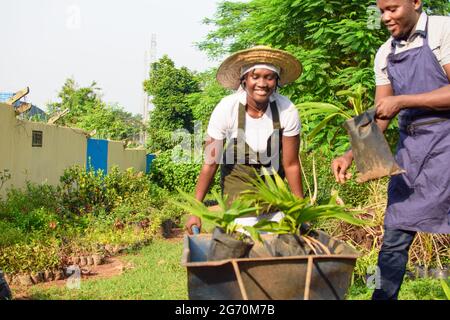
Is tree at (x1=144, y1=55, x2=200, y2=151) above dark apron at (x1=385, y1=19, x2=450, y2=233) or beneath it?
above

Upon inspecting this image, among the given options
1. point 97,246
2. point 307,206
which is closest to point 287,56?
point 307,206

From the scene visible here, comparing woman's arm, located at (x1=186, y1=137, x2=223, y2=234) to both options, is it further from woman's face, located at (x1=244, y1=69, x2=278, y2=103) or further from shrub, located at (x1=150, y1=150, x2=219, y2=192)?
shrub, located at (x1=150, y1=150, x2=219, y2=192)

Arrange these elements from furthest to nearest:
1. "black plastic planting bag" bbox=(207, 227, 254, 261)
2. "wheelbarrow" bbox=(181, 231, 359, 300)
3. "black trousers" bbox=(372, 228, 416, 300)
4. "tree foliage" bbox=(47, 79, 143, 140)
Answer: "tree foliage" bbox=(47, 79, 143, 140) → "black trousers" bbox=(372, 228, 416, 300) → "black plastic planting bag" bbox=(207, 227, 254, 261) → "wheelbarrow" bbox=(181, 231, 359, 300)

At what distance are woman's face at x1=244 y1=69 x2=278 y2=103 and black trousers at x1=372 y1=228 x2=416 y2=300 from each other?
1.22 m

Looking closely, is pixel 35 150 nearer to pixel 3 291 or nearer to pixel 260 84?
pixel 3 291

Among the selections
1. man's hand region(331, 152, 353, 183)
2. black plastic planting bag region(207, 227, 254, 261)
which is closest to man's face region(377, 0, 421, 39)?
man's hand region(331, 152, 353, 183)

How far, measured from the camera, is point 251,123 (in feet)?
11.9

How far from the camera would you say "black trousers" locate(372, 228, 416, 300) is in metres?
3.10

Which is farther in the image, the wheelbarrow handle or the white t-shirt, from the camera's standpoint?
the white t-shirt

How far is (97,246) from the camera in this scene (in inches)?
317

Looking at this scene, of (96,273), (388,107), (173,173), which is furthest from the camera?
(173,173)

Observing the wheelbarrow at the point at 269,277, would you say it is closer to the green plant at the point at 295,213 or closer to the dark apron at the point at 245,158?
the green plant at the point at 295,213

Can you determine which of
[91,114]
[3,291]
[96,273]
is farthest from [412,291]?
[91,114]

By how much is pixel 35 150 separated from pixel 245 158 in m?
7.21
